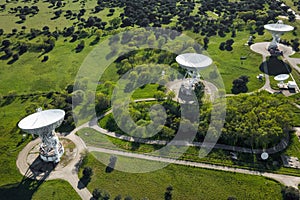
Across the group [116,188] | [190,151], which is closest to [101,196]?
[116,188]

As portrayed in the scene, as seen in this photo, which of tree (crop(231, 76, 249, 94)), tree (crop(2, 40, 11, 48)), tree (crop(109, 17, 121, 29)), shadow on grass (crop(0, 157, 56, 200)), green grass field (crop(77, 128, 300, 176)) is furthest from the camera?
tree (crop(109, 17, 121, 29))

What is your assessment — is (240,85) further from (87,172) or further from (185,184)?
(87,172)

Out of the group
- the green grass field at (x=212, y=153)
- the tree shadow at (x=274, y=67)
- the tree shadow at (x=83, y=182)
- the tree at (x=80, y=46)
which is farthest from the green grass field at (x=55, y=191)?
the tree shadow at (x=274, y=67)

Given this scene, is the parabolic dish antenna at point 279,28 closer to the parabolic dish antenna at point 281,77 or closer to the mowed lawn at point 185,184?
the parabolic dish antenna at point 281,77

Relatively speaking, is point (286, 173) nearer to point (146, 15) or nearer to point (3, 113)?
point (3, 113)

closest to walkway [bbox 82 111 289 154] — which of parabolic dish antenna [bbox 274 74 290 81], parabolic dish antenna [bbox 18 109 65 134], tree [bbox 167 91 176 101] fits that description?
parabolic dish antenna [bbox 18 109 65 134]

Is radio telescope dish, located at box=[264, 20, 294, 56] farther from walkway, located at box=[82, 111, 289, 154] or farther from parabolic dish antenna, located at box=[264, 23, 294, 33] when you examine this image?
walkway, located at box=[82, 111, 289, 154]
